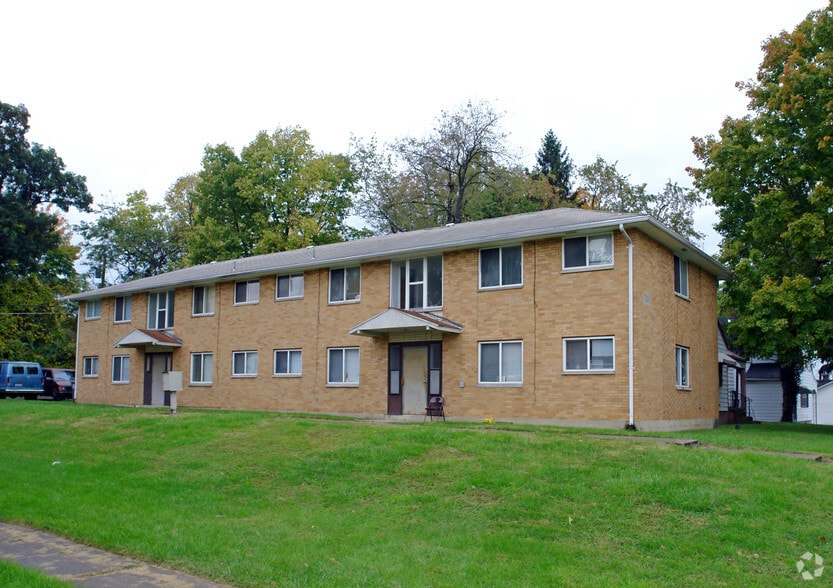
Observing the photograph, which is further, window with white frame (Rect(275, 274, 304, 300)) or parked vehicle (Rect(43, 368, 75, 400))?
parked vehicle (Rect(43, 368, 75, 400))

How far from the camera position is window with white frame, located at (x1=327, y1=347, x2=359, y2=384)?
25.4 m

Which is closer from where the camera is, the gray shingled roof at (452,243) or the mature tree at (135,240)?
the gray shingled roof at (452,243)

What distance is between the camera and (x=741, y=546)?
9141 millimetres

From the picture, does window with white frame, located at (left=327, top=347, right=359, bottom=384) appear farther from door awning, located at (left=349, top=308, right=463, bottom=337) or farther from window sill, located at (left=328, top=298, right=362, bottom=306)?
door awning, located at (left=349, top=308, right=463, bottom=337)

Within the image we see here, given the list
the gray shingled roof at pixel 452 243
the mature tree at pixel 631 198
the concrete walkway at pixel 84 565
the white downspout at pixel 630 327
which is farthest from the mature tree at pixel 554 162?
the concrete walkway at pixel 84 565

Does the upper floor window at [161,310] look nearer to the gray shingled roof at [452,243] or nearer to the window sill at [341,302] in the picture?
the gray shingled roof at [452,243]

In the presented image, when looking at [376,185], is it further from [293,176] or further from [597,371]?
[597,371]

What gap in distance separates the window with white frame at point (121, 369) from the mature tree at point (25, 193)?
13.1 m

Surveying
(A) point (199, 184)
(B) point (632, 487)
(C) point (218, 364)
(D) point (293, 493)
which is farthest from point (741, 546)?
(A) point (199, 184)

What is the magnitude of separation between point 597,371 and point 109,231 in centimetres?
4993

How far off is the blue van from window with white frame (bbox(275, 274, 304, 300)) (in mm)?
18488

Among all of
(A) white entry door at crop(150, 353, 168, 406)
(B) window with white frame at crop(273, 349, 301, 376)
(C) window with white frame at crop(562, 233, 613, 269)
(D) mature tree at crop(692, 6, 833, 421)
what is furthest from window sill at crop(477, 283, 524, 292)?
(A) white entry door at crop(150, 353, 168, 406)

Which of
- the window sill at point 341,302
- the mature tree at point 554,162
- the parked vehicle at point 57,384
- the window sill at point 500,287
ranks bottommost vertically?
the parked vehicle at point 57,384

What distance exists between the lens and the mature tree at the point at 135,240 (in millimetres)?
60000
